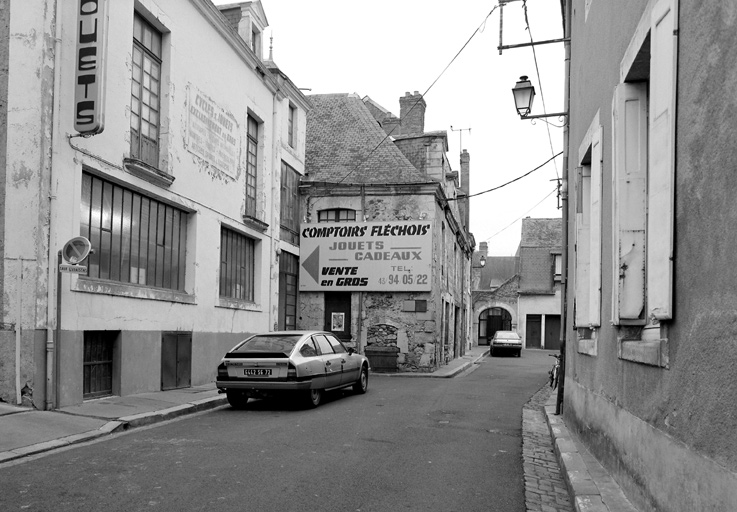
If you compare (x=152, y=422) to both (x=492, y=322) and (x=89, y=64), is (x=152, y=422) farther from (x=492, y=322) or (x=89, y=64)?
(x=492, y=322)

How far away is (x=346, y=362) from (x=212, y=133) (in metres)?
6.12

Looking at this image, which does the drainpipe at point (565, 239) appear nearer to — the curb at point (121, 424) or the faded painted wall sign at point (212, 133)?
the curb at point (121, 424)

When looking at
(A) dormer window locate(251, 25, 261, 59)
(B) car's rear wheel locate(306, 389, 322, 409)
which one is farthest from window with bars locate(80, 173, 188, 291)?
(A) dormer window locate(251, 25, 261, 59)

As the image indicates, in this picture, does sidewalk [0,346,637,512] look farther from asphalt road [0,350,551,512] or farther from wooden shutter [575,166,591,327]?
wooden shutter [575,166,591,327]

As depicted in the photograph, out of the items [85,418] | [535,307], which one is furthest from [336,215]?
[535,307]

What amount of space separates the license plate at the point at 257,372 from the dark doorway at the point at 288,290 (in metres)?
10.3

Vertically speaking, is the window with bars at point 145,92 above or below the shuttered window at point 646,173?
above

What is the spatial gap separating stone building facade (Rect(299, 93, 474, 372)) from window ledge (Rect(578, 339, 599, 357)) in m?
14.1

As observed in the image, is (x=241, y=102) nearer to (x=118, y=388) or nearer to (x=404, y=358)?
(x=118, y=388)

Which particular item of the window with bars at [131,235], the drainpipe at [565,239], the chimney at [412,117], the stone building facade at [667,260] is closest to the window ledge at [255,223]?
the window with bars at [131,235]

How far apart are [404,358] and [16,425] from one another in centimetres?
1533

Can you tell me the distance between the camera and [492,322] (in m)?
51.5

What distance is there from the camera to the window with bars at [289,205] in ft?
72.2

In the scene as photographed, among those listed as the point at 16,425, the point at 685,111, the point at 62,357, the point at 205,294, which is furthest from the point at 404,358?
the point at 685,111
